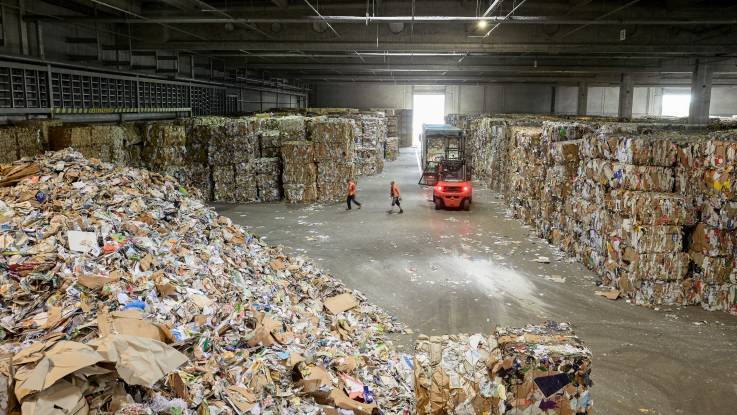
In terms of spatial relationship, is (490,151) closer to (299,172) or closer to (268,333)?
(299,172)

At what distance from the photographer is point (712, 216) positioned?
7.88 meters

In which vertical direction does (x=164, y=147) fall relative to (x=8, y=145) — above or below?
below

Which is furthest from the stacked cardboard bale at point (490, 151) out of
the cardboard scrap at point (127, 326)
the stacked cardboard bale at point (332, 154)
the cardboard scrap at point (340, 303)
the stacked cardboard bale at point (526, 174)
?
the cardboard scrap at point (127, 326)

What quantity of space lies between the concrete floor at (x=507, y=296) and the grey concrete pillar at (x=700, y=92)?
11.8 metres

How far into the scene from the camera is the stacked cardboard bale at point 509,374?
3.80 meters

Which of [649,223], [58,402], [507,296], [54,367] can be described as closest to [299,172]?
[507,296]

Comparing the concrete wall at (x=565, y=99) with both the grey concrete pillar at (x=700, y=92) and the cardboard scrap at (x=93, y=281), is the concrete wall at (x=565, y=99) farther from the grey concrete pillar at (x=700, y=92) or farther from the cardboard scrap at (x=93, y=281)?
the cardboard scrap at (x=93, y=281)

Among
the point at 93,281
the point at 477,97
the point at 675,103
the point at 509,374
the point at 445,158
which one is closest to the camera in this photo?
the point at 509,374

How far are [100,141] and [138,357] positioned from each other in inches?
369

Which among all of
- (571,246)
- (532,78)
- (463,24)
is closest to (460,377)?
(571,246)

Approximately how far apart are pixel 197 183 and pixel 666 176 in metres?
13.7

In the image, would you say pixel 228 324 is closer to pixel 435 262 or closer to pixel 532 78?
pixel 435 262

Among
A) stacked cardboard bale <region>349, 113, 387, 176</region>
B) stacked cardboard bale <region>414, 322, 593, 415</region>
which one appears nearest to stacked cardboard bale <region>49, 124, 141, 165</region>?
stacked cardboard bale <region>414, 322, 593, 415</region>

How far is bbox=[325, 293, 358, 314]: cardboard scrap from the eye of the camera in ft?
24.3
